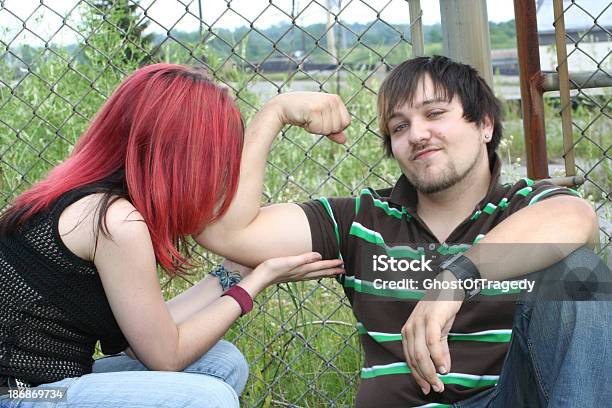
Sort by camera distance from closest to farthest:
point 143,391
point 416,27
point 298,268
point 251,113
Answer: point 143,391 < point 298,268 < point 416,27 < point 251,113

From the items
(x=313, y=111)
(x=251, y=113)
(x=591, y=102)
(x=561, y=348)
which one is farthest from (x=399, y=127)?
(x=251, y=113)

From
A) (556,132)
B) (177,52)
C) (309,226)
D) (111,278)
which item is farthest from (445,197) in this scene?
(556,132)

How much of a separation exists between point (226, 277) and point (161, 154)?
0.50m

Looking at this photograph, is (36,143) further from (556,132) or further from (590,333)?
(556,132)

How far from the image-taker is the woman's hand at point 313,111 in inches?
103

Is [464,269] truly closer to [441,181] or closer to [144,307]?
[441,181]

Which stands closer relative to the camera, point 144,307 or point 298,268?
point 144,307

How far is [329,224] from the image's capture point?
264cm

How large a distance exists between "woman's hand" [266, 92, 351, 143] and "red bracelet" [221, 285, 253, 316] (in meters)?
0.53

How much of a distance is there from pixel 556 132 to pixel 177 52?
3.64 m

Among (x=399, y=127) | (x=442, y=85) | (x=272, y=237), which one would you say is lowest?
(x=272, y=237)

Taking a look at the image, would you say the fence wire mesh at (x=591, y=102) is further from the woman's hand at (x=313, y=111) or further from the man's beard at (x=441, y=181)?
the woman's hand at (x=313, y=111)

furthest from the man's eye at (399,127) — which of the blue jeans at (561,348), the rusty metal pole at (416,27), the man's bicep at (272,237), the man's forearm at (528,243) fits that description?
the blue jeans at (561,348)

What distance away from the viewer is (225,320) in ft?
7.64
